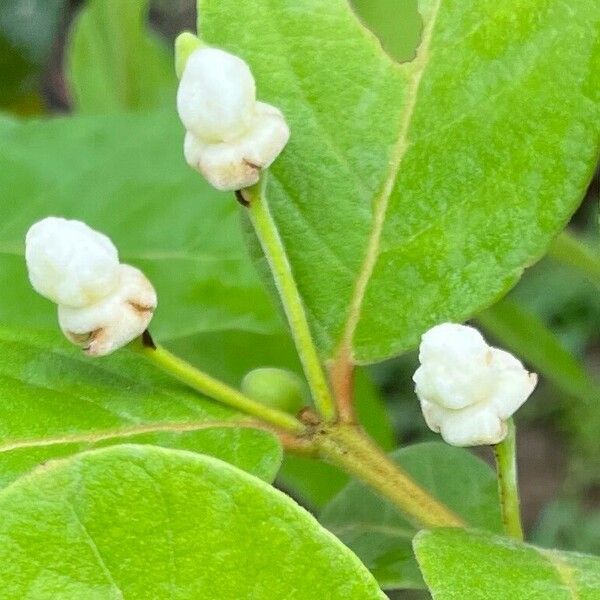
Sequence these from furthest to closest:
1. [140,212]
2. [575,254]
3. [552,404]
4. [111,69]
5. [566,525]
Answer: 1. [552,404]
2. [566,525]
3. [111,69]
4. [140,212]
5. [575,254]

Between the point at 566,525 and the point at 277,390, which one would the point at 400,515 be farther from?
the point at 566,525

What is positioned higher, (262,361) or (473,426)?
(473,426)

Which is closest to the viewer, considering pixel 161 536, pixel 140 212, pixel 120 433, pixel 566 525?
pixel 161 536

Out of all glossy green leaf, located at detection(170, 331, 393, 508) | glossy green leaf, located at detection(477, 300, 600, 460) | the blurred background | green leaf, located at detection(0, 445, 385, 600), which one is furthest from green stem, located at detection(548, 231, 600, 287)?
the blurred background

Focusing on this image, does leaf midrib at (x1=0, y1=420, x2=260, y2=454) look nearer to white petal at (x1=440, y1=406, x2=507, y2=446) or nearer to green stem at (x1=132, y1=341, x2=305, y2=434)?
green stem at (x1=132, y1=341, x2=305, y2=434)

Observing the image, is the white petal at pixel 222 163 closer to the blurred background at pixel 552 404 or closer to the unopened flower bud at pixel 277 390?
the unopened flower bud at pixel 277 390

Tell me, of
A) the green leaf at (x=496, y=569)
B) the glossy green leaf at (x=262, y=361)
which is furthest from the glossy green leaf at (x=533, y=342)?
the green leaf at (x=496, y=569)

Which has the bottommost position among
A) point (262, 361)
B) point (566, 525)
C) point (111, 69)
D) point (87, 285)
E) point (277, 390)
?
point (566, 525)

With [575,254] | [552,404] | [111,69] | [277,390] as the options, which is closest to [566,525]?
[552,404]
